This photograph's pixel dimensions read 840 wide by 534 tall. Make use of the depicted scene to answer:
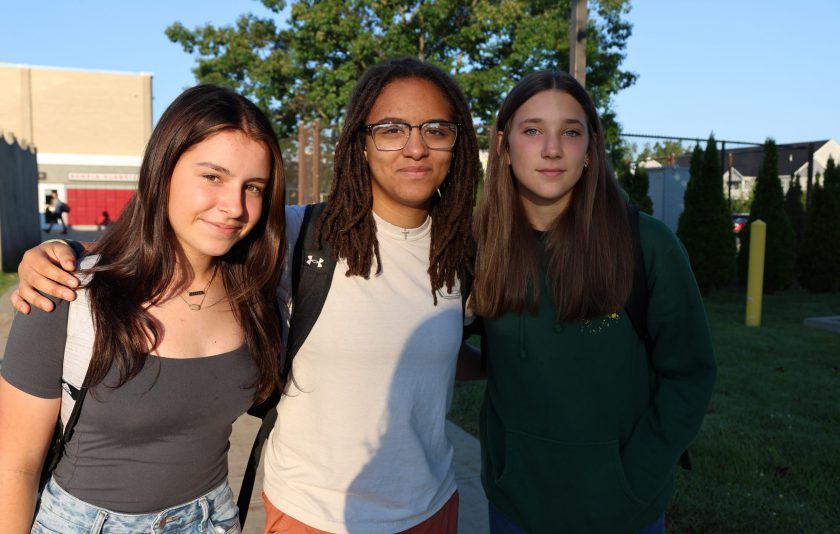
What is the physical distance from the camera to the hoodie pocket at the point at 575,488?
2002mm

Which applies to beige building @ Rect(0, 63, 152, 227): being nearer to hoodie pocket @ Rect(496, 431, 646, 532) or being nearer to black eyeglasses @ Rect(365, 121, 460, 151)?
black eyeglasses @ Rect(365, 121, 460, 151)

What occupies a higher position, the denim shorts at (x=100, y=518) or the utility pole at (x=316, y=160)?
the utility pole at (x=316, y=160)

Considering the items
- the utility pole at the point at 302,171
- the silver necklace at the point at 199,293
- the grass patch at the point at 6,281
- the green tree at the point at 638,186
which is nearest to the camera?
the silver necklace at the point at 199,293

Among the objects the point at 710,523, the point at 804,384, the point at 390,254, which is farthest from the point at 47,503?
the point at 804,384

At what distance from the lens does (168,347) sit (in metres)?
1.80

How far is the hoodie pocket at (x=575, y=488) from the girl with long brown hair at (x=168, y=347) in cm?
84

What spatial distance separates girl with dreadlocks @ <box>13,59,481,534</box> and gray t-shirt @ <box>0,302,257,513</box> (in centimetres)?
27

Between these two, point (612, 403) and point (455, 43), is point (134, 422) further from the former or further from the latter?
point (455, 43)

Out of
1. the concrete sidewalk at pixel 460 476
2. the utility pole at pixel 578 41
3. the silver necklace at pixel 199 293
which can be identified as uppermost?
the utility pole at pixel 578 41

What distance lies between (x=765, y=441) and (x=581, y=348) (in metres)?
3.50

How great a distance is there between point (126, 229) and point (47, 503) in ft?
2.37

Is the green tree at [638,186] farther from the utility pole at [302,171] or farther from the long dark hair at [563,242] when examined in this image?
the long dark hair at [563,242]

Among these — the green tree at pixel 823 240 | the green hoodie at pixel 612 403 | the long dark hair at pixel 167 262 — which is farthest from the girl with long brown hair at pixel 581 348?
the green tree at pixel 823 240

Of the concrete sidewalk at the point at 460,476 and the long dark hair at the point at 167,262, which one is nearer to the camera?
the long dark hair at the point at 167,262
